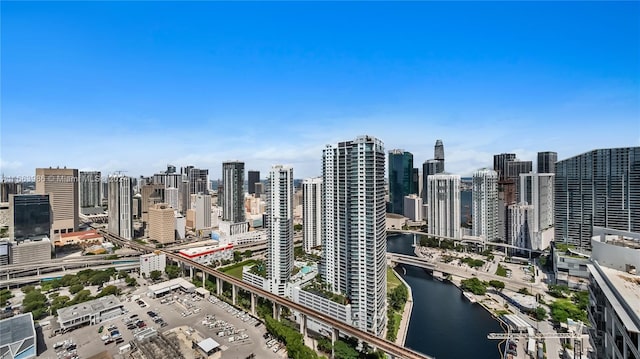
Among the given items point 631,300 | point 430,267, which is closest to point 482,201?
point 430,267

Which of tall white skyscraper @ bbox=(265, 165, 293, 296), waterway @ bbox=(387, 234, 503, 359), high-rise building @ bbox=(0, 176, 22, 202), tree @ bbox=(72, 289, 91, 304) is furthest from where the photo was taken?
high-rise building @ bbox=(0, 176, 22, 202)

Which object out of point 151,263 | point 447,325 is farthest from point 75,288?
point 447,325

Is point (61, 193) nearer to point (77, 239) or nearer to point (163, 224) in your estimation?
point (77, 239)

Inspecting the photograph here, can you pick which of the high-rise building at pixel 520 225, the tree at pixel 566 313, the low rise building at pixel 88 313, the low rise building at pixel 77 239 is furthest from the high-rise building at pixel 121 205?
the high-rise building at pixel 520 225

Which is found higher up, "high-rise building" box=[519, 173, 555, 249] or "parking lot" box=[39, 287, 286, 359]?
"high-rise building" box=[519, 173, 555, 249]

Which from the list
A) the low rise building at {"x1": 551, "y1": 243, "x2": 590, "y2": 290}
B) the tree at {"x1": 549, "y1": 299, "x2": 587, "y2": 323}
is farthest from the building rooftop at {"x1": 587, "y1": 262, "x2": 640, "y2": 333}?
the low rise building at {"x1": 551, "y1": 243, "x2": 590, "y2": 290}

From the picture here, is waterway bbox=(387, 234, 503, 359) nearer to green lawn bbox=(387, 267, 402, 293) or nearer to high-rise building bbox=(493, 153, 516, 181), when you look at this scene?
green lawn bbox=(387, 267, 402, 293)
